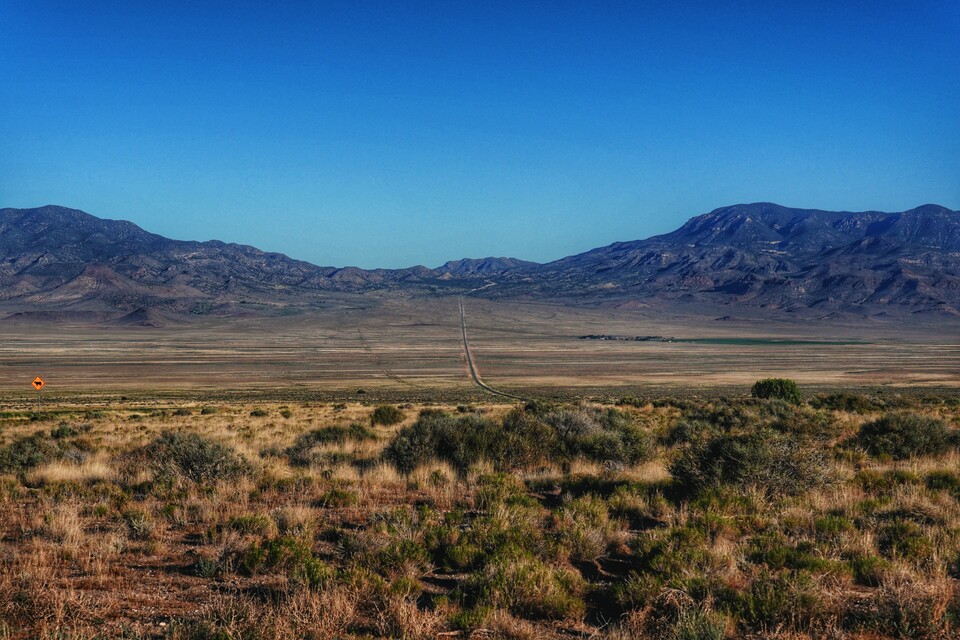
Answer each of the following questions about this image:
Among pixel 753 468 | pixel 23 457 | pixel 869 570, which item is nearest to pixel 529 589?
pixel 869 570

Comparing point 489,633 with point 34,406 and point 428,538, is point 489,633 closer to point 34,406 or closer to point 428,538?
point 428,538

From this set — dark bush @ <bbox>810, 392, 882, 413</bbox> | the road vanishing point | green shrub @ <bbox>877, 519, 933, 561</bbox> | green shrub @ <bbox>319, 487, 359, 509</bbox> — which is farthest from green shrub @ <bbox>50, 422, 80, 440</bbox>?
the road vanishing point

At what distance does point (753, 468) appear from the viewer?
931 cm

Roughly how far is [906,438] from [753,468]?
22.3 ft

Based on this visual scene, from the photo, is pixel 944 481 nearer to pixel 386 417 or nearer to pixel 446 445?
pixel 446 445

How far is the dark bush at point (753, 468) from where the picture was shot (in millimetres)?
9266

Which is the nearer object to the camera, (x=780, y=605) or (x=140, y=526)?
(x=780, y=605)

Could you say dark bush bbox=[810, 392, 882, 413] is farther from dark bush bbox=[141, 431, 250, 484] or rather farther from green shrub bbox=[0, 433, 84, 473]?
green shrub bbox=[0, 433, 84, 473]

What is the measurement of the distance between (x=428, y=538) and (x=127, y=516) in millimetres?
4055

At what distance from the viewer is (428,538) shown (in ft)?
23.6

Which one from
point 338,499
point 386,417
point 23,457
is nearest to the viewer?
point 338,499

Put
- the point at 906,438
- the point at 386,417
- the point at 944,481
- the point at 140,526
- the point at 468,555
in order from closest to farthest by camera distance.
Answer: the point at 468,555 → the point at 140,526 → the point at 944,481 → the point at 906,438 → the point at 386,417

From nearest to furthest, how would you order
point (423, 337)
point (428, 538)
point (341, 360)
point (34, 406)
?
1. point (428, 538)
2. point (34, 406)
3. point (341, 360)
4. point (423, 337)

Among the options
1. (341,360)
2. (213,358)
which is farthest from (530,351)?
(213,358)
